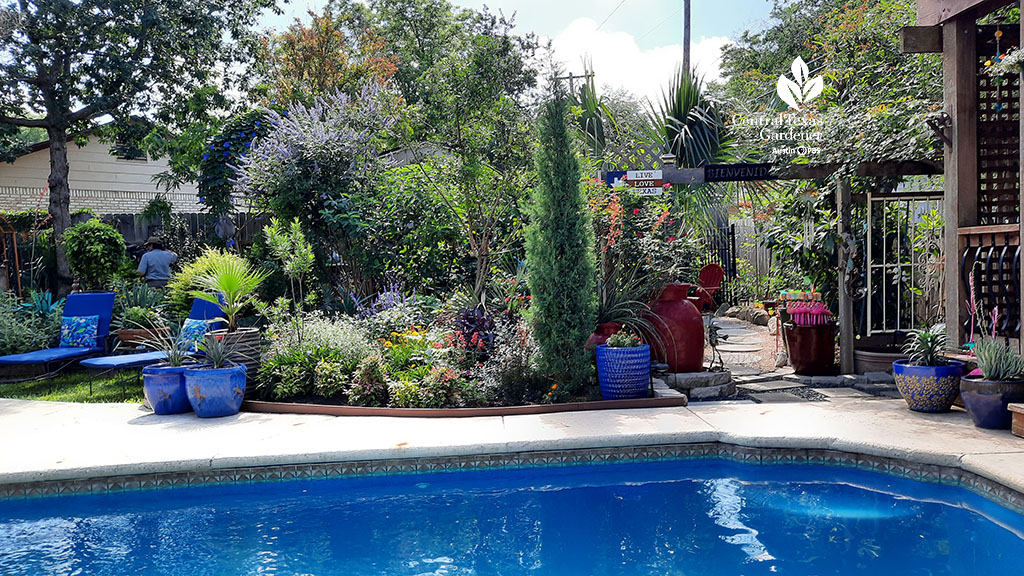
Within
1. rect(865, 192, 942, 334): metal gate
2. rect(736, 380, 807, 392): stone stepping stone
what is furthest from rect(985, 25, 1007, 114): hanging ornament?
rect(736, 380, 807, 392): stone stepping stone

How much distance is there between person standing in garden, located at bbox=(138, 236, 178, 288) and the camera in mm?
10000

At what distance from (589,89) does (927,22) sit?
4725 mm

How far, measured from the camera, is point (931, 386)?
17.2 ft

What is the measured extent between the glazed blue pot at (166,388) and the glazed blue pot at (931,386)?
18.4ft

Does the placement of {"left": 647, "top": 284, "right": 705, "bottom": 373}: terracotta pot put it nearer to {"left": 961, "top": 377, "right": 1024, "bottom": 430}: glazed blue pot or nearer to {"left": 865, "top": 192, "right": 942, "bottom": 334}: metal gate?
{"left": 865, "top": 192, "right": 942, "bottom": 334}: metal gate

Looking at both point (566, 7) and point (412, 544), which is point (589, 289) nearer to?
point (412, 544)

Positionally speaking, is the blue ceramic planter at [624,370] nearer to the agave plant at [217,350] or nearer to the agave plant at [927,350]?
the agave plant at [927,350]

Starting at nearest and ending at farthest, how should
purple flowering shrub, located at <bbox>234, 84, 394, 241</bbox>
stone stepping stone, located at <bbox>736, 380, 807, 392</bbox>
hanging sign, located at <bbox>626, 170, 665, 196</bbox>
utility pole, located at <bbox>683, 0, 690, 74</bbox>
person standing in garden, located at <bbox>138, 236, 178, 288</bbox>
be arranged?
1. stone stepping stone, located at <bbox>736, 380, 807, 392</bbox>
2. hanging sign, located at <bbox>626, 170, 665, 196</bbox>
3. purple flowering shrub, located at <bbox>234, 84, 394, 241</bbox>
4. person standing in garden, located at <bbox>138, 236, 178, 288</bbox>
5. utility pole, located at <bbox>683, 0, 690, 74</bbox>

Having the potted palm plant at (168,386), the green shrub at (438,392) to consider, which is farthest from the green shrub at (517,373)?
the potted palm plant at (168,386)

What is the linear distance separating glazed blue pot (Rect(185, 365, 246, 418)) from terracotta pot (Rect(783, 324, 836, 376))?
509 centimetres

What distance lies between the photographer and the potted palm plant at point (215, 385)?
5691mm

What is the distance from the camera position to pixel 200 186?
34.6 feet

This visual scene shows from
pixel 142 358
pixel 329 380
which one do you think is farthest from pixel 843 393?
pixel 142 358

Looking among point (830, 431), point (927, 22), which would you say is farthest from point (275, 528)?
point (927, 22)
